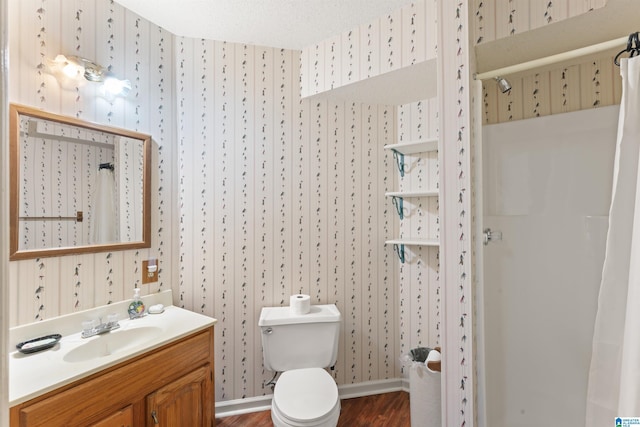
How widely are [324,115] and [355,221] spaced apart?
0.79 m

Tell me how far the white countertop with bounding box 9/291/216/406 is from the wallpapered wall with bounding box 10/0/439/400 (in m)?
0.10

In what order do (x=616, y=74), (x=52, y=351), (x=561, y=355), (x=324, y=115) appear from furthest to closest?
(x=324, y=115)
(x=561, y=355)
(x=616, y=74)
(x=52, y=351)

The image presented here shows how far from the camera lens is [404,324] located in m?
2.05

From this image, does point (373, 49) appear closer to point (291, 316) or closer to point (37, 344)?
point (291, 316)

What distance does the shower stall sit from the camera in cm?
144

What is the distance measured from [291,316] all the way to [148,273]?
86 centimetres

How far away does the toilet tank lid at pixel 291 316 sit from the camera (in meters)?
1.66

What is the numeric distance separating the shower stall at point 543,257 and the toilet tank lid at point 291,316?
87cm

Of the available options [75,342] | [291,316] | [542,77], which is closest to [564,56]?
[542,77]

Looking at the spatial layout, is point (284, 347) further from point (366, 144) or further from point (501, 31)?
point (501, 31)

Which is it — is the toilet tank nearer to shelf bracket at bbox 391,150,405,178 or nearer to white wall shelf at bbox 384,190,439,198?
white wall shelf at bbox 384,190,439,198

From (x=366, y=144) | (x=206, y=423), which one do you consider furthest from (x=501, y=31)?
(x=206, y=423)

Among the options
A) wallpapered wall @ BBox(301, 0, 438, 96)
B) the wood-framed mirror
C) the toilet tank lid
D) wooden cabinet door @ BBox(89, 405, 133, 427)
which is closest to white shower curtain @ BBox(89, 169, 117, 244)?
the wood-framed mirror

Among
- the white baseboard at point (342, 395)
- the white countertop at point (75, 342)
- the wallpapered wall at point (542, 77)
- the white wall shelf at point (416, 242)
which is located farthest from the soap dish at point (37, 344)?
the wallpapered wall at point (542, 77)
